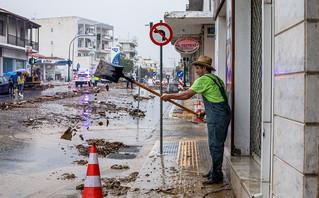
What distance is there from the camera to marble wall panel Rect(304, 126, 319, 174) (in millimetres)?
2293

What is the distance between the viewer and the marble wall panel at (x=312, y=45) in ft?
7.47

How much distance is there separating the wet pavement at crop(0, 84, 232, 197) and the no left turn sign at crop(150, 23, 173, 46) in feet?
7.60

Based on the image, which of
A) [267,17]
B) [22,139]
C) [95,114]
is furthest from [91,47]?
[267,17]

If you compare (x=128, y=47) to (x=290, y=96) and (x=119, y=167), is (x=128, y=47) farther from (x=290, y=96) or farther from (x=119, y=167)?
(x=290, y=96)

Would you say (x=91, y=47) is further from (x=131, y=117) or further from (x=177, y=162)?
(x=177, y=162)

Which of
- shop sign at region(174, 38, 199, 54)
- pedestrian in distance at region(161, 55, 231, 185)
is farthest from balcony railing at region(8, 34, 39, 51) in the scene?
pedestrian in distance at region(161, 55, 231, 185)

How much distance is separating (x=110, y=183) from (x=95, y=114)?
9485mm

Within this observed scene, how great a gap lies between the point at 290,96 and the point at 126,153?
585 cm

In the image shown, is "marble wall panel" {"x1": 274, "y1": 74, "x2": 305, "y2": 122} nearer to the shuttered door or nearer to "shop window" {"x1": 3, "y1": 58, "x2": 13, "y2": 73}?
the shuttered door

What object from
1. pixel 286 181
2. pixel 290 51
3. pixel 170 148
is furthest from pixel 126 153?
pixel 290 51

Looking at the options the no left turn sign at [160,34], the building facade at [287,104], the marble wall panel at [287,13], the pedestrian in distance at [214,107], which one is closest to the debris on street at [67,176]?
the pedestrian in distance at [214,107]

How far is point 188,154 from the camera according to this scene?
7.38m

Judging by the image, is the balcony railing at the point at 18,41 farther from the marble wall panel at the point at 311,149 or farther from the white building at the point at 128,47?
the white building at the point at 128,47

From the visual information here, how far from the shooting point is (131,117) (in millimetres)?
14758
